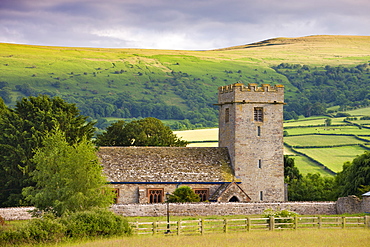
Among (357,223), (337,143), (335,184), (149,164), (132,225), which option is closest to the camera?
(132,225)

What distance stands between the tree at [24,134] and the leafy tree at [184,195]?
8694mm

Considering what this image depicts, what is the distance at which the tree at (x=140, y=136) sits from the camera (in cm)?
7094

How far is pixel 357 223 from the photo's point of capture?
39406mm

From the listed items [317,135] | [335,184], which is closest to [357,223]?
[335,184]

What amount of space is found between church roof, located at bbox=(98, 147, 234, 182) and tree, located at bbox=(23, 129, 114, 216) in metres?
8.09

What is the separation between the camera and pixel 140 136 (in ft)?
234

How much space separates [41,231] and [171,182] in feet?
66.0

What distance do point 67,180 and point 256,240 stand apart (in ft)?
48.2

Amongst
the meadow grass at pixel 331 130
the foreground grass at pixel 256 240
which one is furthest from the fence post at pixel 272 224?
the meadow grass at pixel 331 130

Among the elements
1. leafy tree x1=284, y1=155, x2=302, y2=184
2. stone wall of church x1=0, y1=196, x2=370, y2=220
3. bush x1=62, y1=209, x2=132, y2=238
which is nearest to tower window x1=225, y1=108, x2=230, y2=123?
stone wall of church x1=0, y1=196, x2=370, y2=220

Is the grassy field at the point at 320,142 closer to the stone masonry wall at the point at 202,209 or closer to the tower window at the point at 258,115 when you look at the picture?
the tower window at the point at 258,115

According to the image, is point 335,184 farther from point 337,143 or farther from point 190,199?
point 337,143

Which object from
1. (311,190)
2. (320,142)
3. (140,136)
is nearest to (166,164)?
(140,136)

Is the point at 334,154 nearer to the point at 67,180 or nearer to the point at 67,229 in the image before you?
the point at 67,180
